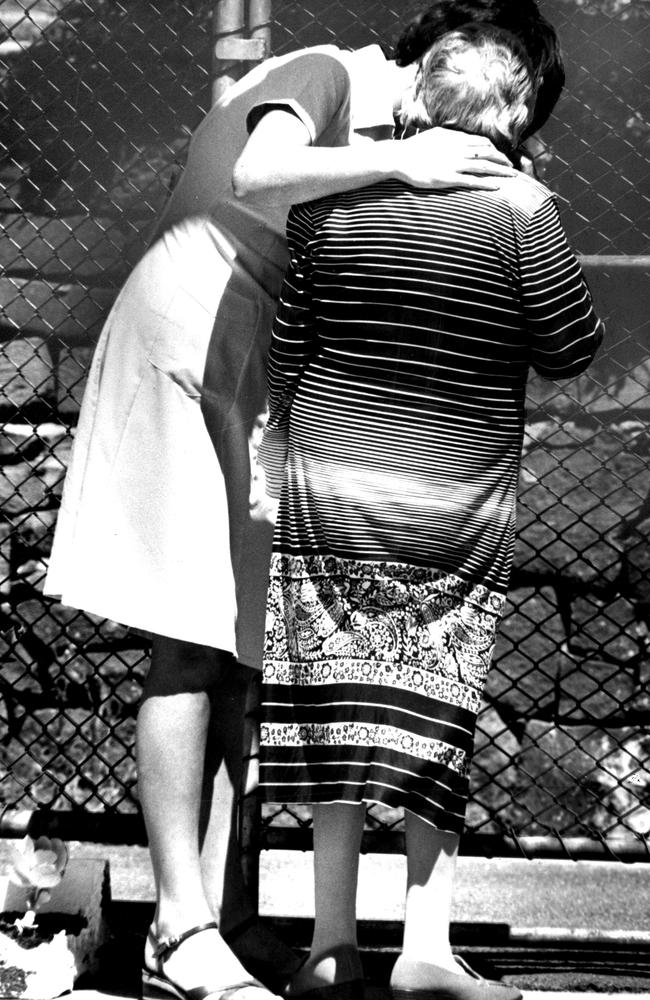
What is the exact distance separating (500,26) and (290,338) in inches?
21.4

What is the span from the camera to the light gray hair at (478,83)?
62.8 inches

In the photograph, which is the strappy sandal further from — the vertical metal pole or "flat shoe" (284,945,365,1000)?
the vertical metal pole

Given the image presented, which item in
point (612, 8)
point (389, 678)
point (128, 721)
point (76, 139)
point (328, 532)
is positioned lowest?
point (128, 721)

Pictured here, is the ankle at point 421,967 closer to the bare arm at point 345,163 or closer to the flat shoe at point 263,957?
the flat shoe at point 263,957

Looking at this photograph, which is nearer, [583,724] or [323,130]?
[323,130]

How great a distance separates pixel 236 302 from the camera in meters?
1.84

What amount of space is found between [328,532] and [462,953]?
1143 mm

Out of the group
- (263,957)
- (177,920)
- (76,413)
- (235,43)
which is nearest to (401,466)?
(177,920)

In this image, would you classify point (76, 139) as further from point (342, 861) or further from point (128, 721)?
point (342, 861)

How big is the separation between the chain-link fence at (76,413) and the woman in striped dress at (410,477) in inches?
64.2

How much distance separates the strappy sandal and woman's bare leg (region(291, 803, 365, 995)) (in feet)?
0.34

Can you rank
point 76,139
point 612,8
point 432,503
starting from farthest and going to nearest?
point 76,139, point 612,8, point 432,503

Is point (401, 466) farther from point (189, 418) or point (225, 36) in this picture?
point (225, 36)

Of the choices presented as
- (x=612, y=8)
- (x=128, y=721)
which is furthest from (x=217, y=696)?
(x=612, y=8)
